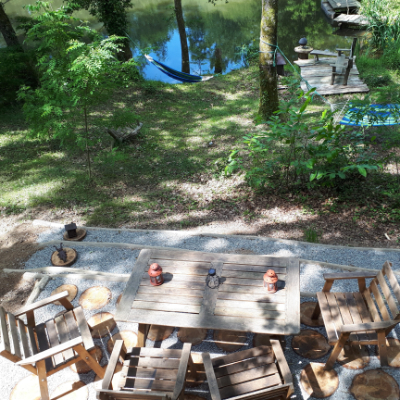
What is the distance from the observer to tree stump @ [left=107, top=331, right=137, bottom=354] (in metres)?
3.16

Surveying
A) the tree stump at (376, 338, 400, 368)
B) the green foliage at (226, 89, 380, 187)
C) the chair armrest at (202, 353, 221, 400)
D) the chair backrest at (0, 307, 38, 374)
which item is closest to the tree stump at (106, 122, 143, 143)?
the green foliage at (226, 89, 380, 187)

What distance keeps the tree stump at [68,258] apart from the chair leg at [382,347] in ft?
10.9

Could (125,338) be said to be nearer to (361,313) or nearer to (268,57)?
(361,313)

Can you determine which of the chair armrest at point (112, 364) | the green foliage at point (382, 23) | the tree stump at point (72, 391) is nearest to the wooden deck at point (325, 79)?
the green foliage at point (382, 23)

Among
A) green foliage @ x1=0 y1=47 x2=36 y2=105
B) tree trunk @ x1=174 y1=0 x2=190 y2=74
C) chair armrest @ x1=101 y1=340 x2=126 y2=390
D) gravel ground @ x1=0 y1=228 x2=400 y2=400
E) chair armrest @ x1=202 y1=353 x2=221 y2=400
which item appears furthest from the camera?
tree trunk @ x1=174 y1=0 x2=190 y2=74

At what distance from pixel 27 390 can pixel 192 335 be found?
1.46 m

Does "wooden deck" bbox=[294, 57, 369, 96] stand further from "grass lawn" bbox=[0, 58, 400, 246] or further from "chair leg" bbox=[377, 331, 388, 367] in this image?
"chair leg" bbox=[377, 331, 388, 367]

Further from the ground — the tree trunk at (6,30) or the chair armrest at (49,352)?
the tree trunk at (6,30)

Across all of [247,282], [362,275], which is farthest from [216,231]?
[362,275]

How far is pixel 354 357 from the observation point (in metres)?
2.86

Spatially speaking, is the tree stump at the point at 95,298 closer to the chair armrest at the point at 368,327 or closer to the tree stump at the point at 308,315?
the tree stump at the point at 308,315

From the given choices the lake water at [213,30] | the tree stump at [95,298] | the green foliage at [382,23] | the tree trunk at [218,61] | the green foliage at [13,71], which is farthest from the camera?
the lake water at [213,30]

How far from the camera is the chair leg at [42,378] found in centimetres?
254

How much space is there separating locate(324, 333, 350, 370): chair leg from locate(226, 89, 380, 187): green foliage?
2158mm
